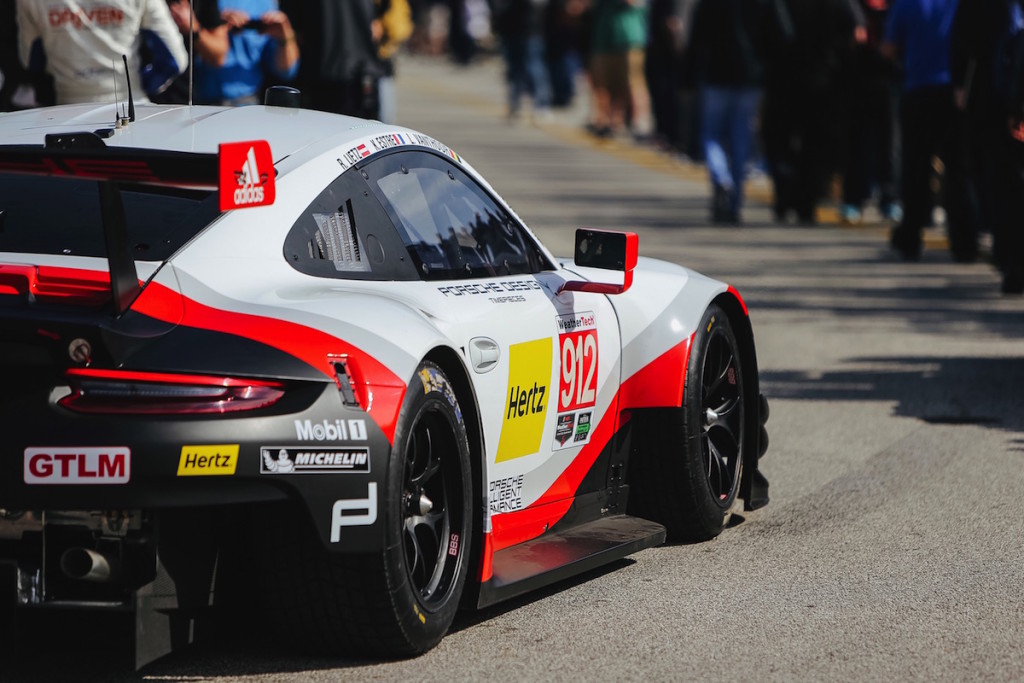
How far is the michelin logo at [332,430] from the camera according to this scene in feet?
13.3

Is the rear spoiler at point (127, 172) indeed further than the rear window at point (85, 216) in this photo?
No

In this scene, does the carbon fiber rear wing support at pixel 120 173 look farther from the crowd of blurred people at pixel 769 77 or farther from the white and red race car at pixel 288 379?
the crowd of blurred people at pixel 769 77

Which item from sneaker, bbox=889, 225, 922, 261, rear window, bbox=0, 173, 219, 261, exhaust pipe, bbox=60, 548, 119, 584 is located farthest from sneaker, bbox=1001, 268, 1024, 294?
exhaust pipe, bbox=60, 548, 119, 584

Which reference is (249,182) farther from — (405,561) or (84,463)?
(405,561)

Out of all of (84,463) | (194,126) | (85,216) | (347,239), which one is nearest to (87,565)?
(84,463)

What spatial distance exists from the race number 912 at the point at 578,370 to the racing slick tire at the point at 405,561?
78 cm

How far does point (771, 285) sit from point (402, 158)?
326 inches

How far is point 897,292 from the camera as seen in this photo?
12.9m

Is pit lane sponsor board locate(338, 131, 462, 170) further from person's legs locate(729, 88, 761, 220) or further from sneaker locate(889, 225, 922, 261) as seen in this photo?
person's legs locate(729, 88, 761, 220)

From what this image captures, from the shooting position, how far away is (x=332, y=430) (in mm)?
4113

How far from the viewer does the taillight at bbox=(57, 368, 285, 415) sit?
3.97 meters

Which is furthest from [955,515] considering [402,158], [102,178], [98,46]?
[98,46]

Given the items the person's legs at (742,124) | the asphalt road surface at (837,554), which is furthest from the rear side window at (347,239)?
the person's legs at (742,124)

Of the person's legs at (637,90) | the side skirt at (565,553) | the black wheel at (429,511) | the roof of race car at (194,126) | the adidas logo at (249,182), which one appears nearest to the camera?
the adidas logo at (249,182)
